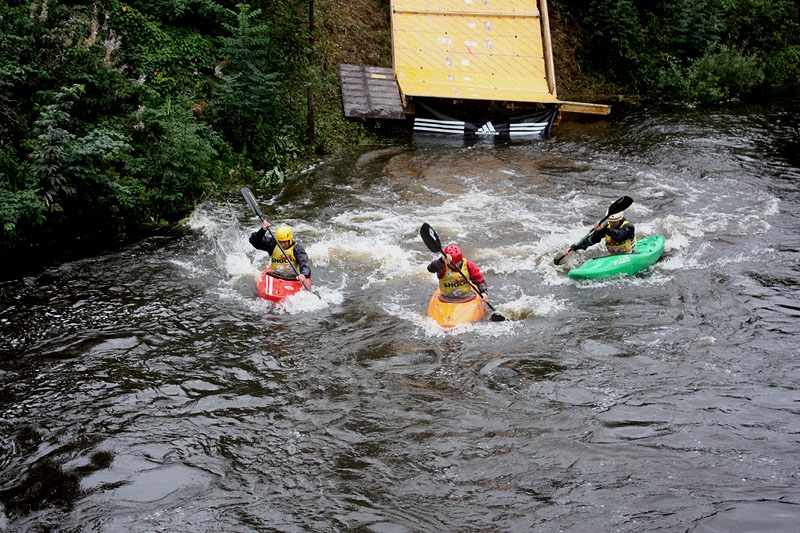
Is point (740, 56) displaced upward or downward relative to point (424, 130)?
upward

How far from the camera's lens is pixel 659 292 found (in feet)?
32.9

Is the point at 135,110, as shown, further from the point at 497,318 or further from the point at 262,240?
the point at 497,318

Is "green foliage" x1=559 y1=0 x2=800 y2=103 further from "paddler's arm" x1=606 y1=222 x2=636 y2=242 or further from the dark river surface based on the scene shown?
"paddler's arm" x1=606 y1=222 x2=636 y2=242

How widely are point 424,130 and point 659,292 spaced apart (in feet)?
30.4

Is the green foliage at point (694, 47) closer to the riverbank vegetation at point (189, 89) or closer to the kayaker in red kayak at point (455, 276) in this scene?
the riverbank vegetation at point (189, 89)

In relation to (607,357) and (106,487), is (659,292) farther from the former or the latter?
(106,487)

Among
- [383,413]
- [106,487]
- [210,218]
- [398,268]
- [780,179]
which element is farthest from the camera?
[780,179]

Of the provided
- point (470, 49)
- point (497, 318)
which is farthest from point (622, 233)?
point (470, 49)

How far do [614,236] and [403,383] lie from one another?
489 cm

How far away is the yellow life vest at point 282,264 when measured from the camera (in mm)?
9648

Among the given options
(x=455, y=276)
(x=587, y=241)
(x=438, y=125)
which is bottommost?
(x=455, y=276)

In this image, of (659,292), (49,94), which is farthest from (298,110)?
(659,292)

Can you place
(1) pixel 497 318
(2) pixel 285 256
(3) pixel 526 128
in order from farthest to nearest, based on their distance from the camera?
(3) pixel 526 128 < (2) pixel 285 256 < (1) pixel 497 318

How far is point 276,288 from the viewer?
941 cm
